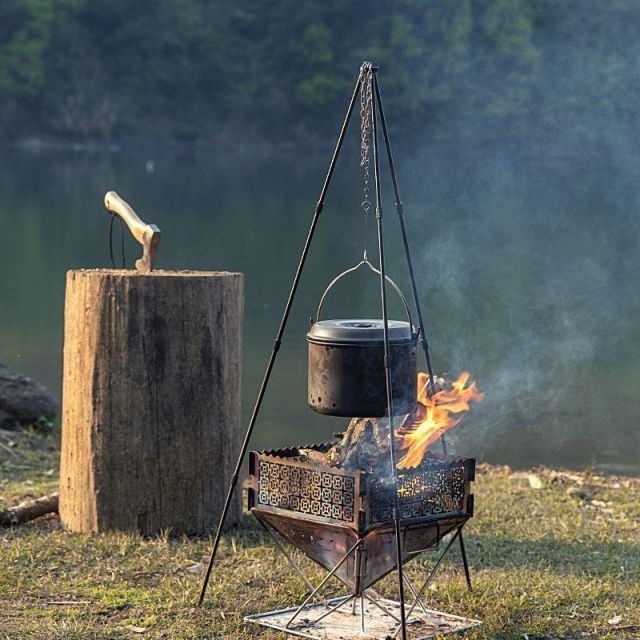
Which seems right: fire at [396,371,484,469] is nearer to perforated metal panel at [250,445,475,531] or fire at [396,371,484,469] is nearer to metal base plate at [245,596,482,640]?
perforated metal panel at [250,445,475,531]

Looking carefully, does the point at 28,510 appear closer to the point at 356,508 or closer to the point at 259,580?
the point at 259,580

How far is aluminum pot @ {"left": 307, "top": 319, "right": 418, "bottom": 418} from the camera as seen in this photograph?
15.2ft

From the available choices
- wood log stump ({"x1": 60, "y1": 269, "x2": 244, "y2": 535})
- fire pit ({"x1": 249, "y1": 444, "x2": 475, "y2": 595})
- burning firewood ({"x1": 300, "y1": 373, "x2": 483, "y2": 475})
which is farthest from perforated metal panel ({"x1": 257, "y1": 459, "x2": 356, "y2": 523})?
wood log stump ({"x1": 60, "y1": 269, "x2": 244, "y2": 535})

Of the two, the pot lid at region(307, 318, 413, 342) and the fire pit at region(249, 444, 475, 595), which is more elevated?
the pot lid at region(307, 318, 413, 342)

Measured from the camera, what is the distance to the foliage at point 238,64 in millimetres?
42062

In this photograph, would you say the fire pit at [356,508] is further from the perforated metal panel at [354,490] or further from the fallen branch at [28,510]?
the fallen branch at [28,510]

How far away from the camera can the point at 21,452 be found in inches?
321

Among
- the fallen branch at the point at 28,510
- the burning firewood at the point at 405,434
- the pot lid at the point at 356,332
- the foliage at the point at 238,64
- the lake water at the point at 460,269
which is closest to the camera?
the pot lid at the point at 356,332

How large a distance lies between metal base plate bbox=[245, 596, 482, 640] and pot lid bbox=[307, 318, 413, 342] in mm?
985

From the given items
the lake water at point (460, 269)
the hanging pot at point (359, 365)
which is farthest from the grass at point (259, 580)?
the lake water at point (460, 269)

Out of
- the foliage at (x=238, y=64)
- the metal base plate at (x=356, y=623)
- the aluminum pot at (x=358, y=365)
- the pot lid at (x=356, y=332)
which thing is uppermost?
the foliage at (x=238, y=64)

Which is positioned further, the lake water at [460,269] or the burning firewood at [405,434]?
the lake water at [460,269]

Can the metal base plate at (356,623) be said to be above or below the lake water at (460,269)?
below

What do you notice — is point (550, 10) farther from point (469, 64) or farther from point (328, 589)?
point (328, 589)
